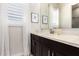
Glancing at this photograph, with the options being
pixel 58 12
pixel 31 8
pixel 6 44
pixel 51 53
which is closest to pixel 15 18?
pixel 31 8

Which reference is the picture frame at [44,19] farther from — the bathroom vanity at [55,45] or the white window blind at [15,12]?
the white window blind at [15,12]

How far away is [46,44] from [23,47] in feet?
1.88

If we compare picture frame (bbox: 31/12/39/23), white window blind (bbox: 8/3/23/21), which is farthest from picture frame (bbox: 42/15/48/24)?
white window blind (bbox: 8/3/23/21)

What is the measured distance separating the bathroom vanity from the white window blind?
1.35 ft

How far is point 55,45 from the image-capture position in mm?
1429

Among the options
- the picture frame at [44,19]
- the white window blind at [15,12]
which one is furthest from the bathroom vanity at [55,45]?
the white window blind at [15,12]

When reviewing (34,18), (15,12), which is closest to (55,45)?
(34,18)

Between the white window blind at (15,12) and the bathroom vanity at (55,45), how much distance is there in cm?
41

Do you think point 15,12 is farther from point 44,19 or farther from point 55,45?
point 55,45

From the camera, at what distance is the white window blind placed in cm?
196

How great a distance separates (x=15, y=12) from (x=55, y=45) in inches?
37.6

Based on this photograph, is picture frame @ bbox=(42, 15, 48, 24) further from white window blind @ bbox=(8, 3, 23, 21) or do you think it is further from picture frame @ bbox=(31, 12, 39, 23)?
white window blind @ bbox=(8, 3, 23, 21)

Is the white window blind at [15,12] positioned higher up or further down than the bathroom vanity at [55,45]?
higher up

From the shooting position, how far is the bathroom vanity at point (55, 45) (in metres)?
1.18
